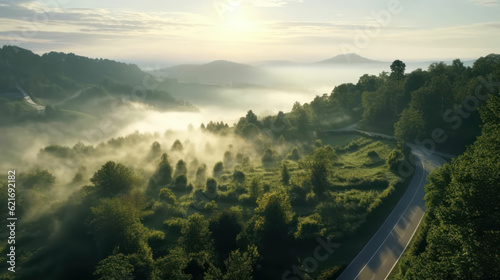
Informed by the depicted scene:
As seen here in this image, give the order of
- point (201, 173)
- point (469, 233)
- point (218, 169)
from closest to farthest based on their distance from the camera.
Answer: point (469, 233) < point (201, 173) < point (218, 169)

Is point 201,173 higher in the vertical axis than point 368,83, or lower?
lower

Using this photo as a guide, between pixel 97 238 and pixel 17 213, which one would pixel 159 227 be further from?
pixel 17 213

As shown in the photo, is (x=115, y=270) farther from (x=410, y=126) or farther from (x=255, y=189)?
(x=410, y=126)

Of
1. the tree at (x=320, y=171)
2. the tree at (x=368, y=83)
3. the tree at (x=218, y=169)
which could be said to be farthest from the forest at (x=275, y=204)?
the tree at (x=368, y=83)

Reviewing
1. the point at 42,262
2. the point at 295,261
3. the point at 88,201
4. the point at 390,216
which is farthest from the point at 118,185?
the point at 390,216

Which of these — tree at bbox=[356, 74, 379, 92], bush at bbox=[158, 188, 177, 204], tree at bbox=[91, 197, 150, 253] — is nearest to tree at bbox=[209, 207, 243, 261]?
tree at bbox=[91, 197, 150, 253]

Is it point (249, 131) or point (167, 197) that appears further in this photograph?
point (249, 131)

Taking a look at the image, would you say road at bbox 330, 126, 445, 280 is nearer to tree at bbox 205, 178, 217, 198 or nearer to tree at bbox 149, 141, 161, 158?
tree at bbox 205, 178, 217, 198

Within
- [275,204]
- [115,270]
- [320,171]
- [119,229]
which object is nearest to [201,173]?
[320,171]
